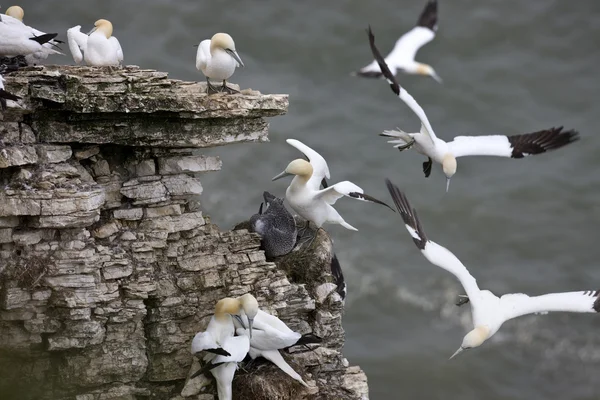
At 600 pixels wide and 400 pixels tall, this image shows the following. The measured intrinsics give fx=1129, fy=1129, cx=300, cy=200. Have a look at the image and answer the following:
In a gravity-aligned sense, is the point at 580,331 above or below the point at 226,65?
above

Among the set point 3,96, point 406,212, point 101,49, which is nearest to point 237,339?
point 406,212

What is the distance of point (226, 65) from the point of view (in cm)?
1047

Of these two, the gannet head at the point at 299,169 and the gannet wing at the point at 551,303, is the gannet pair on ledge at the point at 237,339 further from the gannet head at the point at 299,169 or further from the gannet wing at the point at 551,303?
the gannet wing at the point at 551,303

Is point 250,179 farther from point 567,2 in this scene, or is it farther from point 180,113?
point 180,113

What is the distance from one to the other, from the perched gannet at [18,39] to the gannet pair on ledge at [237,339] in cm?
293

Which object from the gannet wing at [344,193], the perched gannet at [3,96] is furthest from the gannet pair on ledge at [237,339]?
the perched gannet at [3,96]

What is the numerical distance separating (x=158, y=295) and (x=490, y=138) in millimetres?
3966

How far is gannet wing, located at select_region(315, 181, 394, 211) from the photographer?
10617mm

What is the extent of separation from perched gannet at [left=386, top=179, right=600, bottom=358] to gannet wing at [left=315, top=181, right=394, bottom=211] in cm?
29

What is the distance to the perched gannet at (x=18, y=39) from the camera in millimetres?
10234

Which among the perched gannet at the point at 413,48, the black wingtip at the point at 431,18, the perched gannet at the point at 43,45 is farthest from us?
the black wingtip at the point at 431,18

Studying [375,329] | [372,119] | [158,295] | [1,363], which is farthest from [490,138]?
[372,119]

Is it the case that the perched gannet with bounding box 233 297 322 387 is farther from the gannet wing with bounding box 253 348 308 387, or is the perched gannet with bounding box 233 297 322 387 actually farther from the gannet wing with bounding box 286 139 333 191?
the gannet wing with bounding box 286 139 333 191

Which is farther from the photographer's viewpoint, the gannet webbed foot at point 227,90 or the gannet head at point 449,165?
the gannet head at point 449,165
